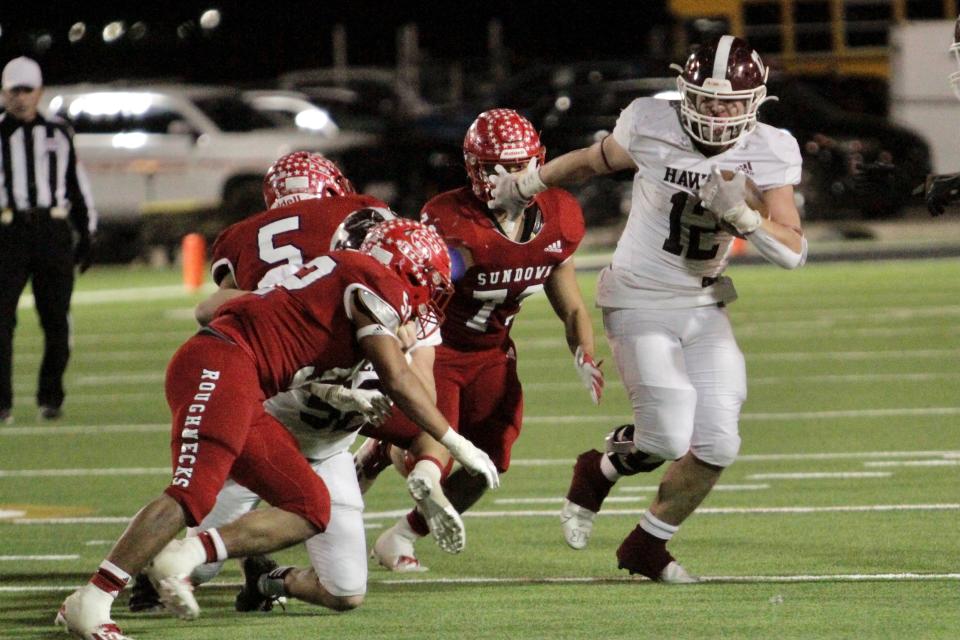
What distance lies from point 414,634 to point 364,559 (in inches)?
14.8

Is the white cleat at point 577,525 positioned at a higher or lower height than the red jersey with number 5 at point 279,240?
lower

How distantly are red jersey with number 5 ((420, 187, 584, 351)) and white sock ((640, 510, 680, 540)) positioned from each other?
2.95ft

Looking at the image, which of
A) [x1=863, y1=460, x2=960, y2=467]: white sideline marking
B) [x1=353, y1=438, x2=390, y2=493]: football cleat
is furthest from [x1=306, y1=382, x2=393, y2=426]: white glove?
[x1=863, y1=460, x2=960, y2=467]: white sideline marking

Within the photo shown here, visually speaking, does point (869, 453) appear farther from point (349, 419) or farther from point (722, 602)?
point (349, 419)

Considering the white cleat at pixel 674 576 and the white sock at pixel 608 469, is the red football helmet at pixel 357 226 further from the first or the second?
the white cleat at pixel 674 576

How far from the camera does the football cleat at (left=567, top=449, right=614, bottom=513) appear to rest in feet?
20.3

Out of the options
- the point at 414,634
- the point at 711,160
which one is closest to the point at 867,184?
the point at 711,160

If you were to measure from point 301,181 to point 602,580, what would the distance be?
163 cm

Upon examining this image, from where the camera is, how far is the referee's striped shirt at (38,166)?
31.7ft

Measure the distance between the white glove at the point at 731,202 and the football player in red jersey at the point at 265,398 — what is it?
0.83 metres

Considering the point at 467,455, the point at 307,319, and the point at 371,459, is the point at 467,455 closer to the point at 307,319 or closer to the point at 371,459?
the point at 307,319

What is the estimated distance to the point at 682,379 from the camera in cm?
A: 589

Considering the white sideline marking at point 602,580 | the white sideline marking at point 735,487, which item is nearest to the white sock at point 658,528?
the white sideline marking at point 602,580

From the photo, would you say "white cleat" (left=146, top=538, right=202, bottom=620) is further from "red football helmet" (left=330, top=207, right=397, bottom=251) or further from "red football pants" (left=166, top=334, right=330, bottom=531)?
"red football helmet" (left=330, top=207, right=397, bottom=251)
